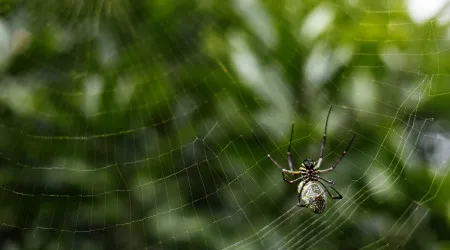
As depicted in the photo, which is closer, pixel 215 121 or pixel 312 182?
pixel 215 121

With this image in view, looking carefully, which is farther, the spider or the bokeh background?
the spider

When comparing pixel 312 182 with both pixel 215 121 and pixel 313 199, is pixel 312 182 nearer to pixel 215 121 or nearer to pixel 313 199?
pixel 313 199

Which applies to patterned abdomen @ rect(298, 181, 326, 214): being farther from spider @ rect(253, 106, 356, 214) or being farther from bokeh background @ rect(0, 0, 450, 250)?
bokeh background @ rect(0, 0, 450, 250)

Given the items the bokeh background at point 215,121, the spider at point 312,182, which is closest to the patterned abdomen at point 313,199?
the spider at point 312,182

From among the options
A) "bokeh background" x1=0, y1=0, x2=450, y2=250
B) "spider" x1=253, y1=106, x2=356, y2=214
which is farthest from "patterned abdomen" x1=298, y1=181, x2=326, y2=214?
"bokeh background" x1=0, y1=0, x2=450, y2=250

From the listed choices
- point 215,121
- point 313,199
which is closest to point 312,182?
point 313,199

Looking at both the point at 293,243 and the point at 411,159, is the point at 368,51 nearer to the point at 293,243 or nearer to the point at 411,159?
the point at 411,159
